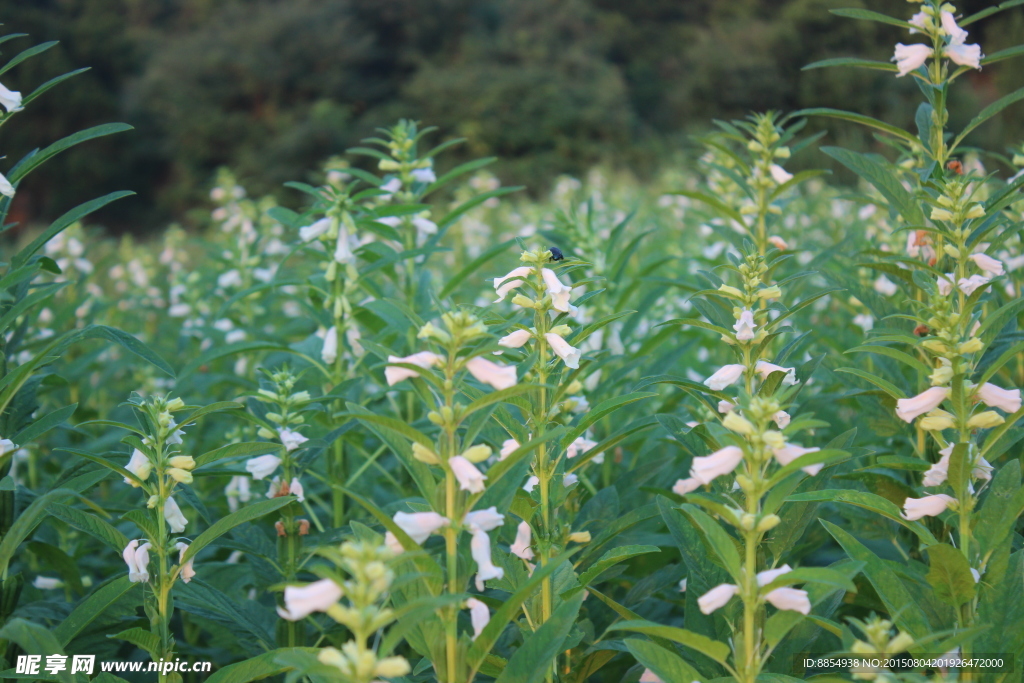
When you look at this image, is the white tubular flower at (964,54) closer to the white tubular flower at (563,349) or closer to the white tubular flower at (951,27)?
the white tubular flower at (951,27)

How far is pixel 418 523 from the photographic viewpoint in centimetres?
133

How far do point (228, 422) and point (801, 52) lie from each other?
22698 mm

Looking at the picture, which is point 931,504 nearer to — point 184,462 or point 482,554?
point 482,554

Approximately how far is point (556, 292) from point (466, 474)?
0.52m

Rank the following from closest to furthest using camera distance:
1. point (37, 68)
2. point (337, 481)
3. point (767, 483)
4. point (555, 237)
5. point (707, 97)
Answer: point (767, 483) < point (337, 481) < point (555, 237) < point (37, 68) < point (707, 97)

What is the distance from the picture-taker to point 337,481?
7.91 ft

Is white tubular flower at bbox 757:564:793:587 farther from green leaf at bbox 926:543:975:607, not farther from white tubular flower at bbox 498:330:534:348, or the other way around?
white tubular flower at bbox 498:330:534:348

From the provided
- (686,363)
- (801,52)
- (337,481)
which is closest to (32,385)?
(337,481)

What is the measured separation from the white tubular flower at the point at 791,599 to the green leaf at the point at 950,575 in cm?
33

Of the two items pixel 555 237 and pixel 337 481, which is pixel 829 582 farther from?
pixel 555 237

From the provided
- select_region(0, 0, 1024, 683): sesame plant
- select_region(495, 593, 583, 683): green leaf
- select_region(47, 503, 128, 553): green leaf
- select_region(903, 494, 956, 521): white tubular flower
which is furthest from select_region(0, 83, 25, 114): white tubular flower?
select_region(903, 494, 956, 521): white tubular flower

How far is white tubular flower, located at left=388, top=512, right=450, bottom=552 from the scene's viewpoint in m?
1.32

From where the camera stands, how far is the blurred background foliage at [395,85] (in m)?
20.2

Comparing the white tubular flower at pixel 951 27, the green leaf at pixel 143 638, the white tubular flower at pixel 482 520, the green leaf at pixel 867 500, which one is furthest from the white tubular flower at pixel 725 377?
the green leaf at pixel 143 638
